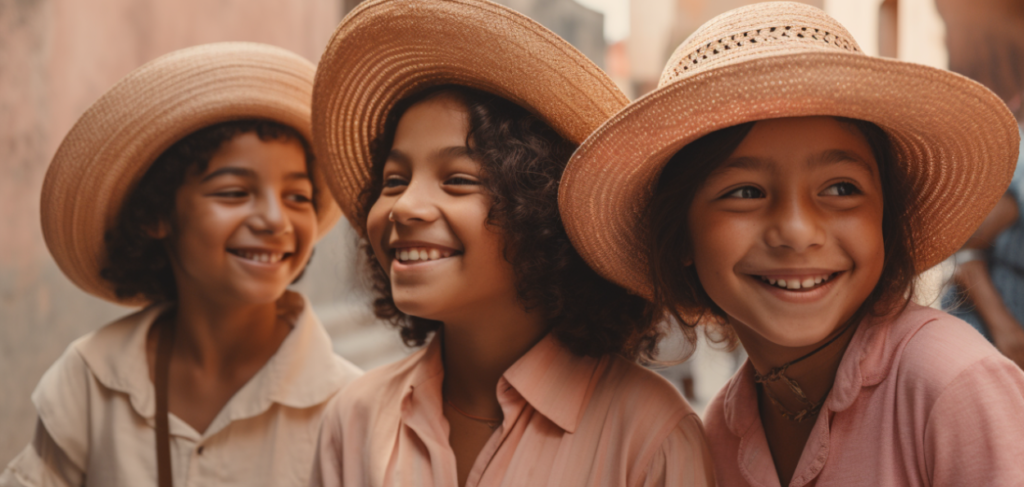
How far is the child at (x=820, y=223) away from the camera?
1200 millimetres

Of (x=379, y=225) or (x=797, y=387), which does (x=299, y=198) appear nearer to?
(x=379, y=225)

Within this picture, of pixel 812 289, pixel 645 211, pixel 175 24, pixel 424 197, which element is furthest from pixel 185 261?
pixel 175 24

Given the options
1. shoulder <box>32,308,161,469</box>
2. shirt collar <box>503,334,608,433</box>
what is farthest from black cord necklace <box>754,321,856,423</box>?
shoulder <box>32,308,161,469</box>

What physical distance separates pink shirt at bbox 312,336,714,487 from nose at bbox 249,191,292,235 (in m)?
0.56

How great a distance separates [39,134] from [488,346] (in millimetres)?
2304

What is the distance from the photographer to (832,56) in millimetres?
1158

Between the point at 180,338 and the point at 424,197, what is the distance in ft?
3.93

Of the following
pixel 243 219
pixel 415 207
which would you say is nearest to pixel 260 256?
pixel 243 219

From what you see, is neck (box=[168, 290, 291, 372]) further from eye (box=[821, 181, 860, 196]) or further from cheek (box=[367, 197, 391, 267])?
eye (box=[821, 181, 860, 196])

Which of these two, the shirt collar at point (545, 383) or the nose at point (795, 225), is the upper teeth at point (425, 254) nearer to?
the shirt collar at point (545, 383)

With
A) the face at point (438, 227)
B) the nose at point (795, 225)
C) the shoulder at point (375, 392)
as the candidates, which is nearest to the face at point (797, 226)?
the nose at point (795, 225)

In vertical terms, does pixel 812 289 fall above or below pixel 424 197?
below

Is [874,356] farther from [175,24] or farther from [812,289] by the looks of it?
[175,24]

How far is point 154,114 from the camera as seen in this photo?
2.06 metres
